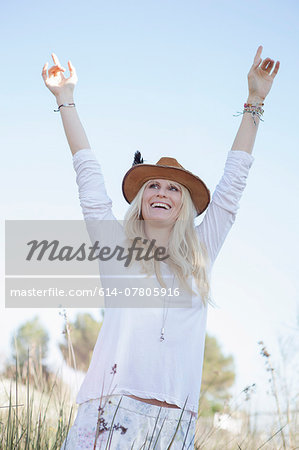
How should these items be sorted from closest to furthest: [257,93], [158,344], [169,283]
Result: [158,344] → [169,283] → [257,93]

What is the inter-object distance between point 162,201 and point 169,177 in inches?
7.4

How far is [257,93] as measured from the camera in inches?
108

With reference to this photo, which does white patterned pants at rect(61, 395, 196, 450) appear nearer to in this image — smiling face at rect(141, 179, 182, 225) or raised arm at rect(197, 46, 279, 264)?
raised arm at rect(197, 46, 279, 264)

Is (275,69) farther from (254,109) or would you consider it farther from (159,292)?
(159,292)

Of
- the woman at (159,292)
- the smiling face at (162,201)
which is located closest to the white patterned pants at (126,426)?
the woman at (159,292)

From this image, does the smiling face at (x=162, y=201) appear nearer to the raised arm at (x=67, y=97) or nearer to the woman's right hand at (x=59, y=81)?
the raised arm at (x=67, y=97)

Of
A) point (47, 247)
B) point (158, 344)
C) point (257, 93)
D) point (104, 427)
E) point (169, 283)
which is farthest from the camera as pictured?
point (47, 247)

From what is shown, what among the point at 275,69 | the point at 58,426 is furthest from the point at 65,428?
the point at 275,69

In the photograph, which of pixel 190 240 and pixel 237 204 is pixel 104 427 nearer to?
pixel 190 240

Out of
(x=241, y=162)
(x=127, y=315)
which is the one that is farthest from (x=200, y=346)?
(x=241, y=162)

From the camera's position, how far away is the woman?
1.99 meters

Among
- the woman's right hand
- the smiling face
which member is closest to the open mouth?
the smiling face

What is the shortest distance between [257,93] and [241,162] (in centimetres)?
44

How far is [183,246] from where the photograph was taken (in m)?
2.46
